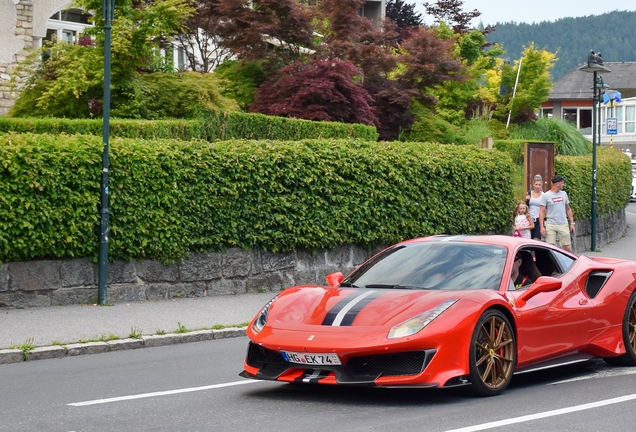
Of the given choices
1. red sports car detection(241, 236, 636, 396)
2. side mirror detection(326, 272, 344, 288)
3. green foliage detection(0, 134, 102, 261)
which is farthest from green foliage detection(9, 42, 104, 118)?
red sports car detection(241, 236, 636, 396)

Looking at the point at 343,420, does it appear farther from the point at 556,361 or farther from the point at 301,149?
the point at 301,149

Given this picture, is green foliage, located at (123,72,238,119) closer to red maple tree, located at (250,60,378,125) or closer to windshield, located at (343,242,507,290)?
red maple tree, located at (250,60,378,125)


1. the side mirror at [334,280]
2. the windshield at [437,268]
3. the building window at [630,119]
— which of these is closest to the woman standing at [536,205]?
the windshield at [437,268]

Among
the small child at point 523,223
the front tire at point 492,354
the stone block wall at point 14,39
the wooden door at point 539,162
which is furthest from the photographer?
the stone block wall at point 14,39

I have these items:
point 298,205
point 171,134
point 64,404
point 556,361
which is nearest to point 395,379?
point 556,361

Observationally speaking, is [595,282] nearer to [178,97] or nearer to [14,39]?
[178,97]

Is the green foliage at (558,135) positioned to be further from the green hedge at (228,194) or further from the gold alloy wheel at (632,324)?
the gold alloy wheel at (632,324)

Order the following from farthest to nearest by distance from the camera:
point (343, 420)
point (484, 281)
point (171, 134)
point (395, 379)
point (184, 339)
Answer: point (171, 134) → point (184, 339) → point (484, 281) → point (395, 379) → point (343, 420)

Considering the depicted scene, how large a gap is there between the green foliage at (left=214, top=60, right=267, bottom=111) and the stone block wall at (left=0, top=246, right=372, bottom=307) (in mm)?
10525

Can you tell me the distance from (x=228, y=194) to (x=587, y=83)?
9703cm

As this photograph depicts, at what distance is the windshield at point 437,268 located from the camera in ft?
29.0

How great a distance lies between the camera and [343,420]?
7.22 meters

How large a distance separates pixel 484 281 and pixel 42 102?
16009 mm

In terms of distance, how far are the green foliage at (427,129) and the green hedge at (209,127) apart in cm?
564
